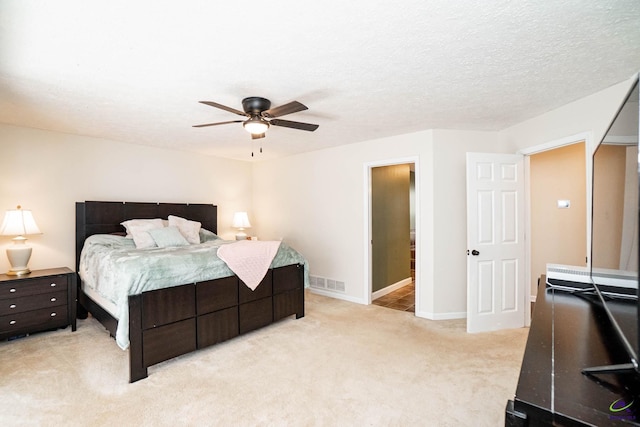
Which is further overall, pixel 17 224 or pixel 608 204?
pixel 17 224

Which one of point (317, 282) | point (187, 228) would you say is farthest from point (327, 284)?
point (187, 228)

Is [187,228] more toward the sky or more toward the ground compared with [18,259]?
more toward the sky

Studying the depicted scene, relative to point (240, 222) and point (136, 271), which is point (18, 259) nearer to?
point (136, 271)

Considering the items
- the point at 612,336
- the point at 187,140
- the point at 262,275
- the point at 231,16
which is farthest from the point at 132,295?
the point at 612,336

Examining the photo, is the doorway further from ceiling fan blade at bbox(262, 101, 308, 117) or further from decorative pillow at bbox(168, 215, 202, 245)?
decorative pillow at bbox(168, 215, 202, 245)

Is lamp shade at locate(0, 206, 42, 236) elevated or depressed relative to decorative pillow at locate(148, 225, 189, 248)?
elevated

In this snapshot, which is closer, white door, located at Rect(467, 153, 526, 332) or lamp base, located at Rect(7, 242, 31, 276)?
lamp base, located at Rect(7, 242, 31, 276)

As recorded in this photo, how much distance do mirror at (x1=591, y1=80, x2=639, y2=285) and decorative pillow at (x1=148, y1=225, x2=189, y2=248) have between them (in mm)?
4117

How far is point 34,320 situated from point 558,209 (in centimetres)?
662

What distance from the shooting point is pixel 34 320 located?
3.20 meters

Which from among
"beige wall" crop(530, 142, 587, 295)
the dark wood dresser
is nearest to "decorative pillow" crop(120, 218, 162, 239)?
the dark wood dresser

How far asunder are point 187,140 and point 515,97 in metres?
4.04

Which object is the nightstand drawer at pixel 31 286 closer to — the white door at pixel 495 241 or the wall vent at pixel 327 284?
the wall vent at pixel 327 284

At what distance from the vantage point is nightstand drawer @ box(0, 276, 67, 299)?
10.0 ft
